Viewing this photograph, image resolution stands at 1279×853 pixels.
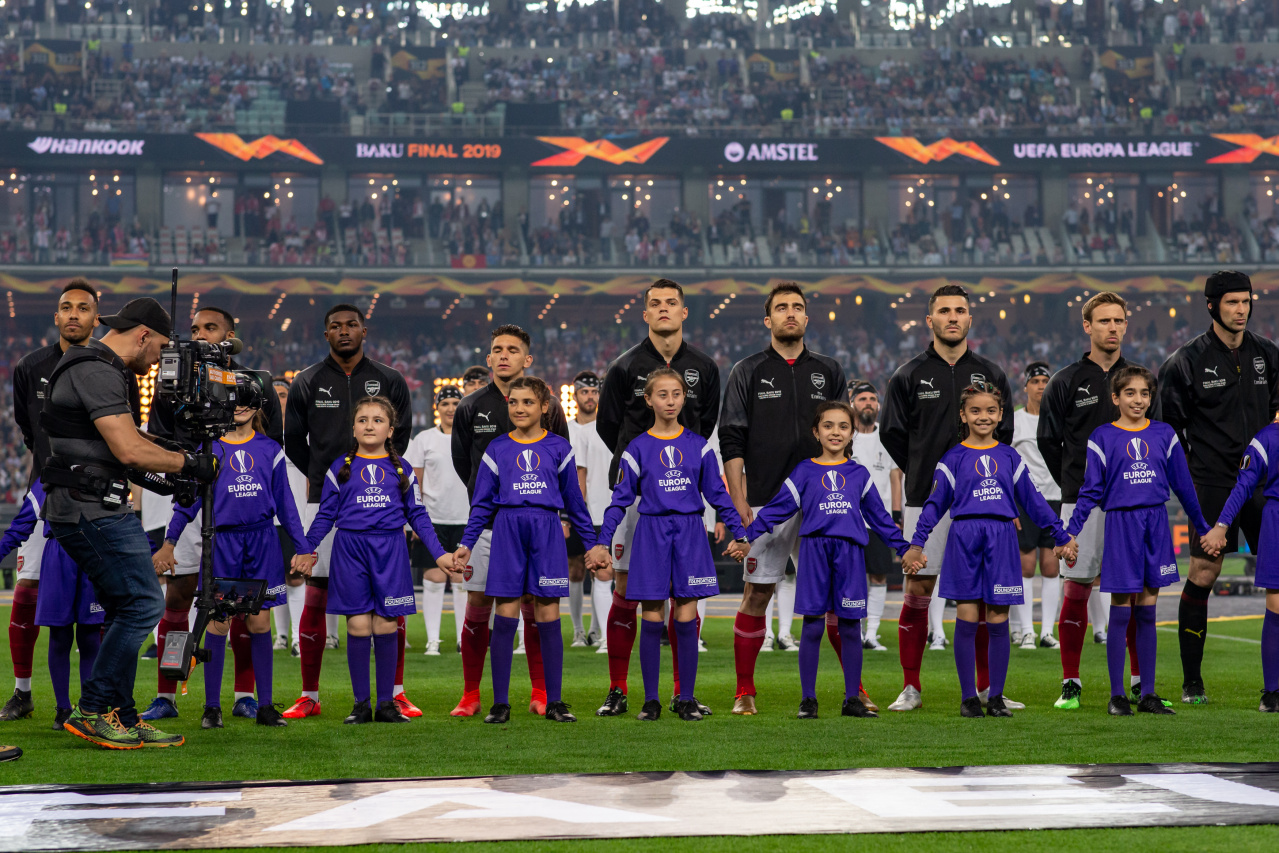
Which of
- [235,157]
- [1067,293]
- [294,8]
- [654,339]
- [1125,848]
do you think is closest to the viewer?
[1125,848]

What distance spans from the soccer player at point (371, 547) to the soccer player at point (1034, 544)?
5.82 meters

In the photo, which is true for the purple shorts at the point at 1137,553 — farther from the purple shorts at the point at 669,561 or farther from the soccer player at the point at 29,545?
the soccer player at the point at 29,545

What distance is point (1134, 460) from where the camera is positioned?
304 inches

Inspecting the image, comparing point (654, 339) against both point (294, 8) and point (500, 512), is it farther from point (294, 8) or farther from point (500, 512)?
point (294, 8)

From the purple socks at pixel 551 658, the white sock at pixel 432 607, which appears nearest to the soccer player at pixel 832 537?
the purple socks at pixel 551 658

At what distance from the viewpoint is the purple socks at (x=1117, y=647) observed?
24.8ft

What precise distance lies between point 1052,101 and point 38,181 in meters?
34.4

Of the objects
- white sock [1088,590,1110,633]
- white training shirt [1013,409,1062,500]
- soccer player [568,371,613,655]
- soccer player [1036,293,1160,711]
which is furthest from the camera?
white training shirt [1013,409,1062,500]

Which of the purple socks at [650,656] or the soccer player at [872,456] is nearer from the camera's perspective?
the purple socks at [650,656]

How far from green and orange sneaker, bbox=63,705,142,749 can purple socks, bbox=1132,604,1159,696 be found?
567cm

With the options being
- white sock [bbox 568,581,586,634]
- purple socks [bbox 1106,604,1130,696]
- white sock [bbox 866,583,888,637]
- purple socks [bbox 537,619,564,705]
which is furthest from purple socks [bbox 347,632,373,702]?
white sock [bbox 866,583,888,637]

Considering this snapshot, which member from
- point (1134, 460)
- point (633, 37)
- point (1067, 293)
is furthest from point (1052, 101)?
point (1134, 460)

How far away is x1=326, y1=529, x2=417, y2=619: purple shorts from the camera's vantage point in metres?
7.46

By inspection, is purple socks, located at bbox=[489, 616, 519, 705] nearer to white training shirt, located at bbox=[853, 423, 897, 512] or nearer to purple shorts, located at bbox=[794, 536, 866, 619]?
purple shorts, located at bbox=[794, 536, 866, 619]
